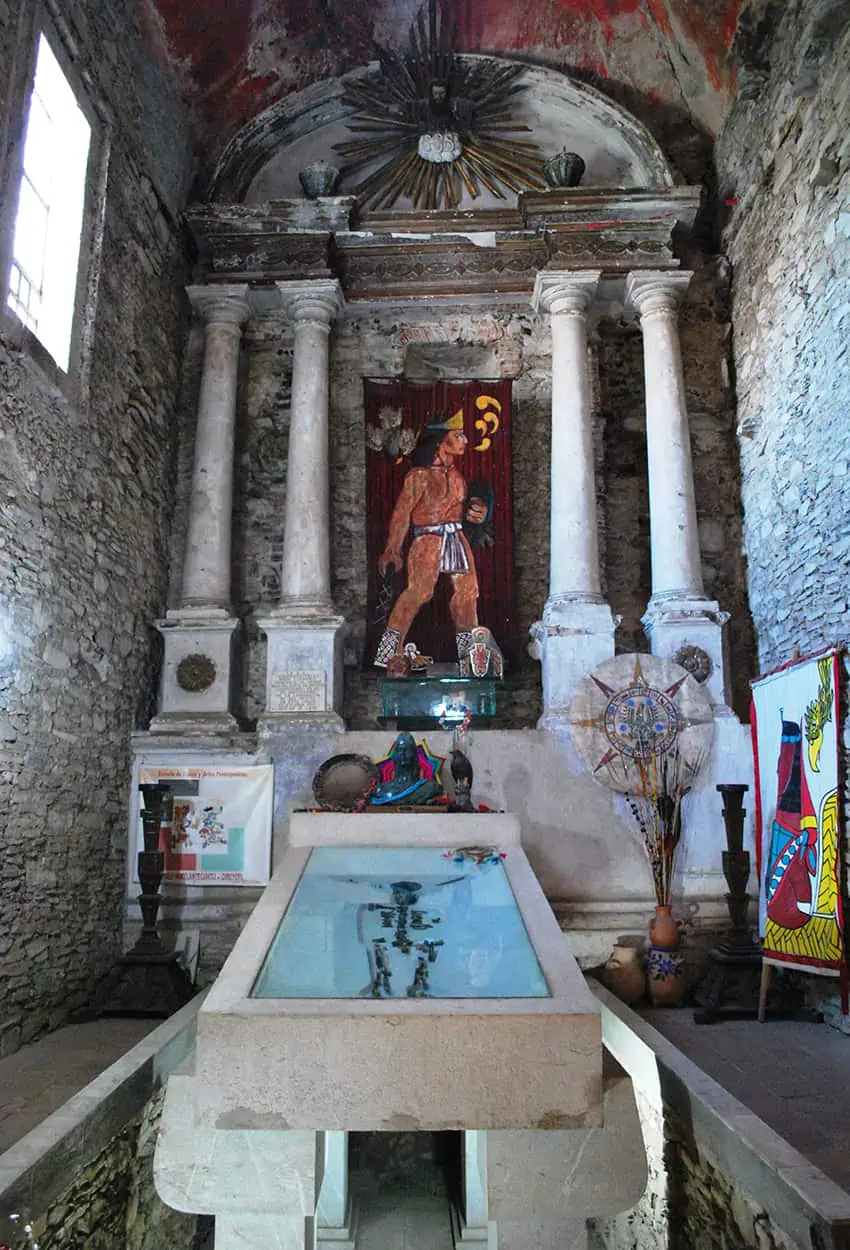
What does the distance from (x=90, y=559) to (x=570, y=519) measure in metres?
3.77

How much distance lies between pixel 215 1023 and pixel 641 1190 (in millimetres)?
2020

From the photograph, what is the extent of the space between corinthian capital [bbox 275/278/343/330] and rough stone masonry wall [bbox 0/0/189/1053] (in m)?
1.02

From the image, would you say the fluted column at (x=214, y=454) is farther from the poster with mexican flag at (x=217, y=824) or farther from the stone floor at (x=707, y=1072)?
the stone floor at (x=707, y=1072)

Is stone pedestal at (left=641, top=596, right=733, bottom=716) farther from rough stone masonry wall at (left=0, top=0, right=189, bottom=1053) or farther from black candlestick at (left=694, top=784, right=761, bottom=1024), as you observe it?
rough stone masonry wall at (left=0, top=0, right=189, bottom=1053)

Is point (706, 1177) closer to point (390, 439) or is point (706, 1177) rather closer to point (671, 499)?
point (671, 499)

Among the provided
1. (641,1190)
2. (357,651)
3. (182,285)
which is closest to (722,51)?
(182,285)

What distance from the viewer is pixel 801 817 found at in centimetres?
504

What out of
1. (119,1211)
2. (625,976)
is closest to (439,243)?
(625,976)

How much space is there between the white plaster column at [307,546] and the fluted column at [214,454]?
0.50 meters

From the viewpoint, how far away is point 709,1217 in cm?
360

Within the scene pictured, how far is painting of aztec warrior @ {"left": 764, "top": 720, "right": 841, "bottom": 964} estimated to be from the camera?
15.2 ft

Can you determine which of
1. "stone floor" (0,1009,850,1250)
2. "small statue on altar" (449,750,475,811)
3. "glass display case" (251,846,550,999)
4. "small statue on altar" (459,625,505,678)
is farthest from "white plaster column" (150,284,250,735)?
"glass display case" (251,846,550,999)

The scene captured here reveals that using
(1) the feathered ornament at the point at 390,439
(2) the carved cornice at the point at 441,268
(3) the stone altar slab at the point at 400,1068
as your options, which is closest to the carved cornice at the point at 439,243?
(2) the carved cornice at the point at 441,268

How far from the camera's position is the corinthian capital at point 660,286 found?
809 centimetres
